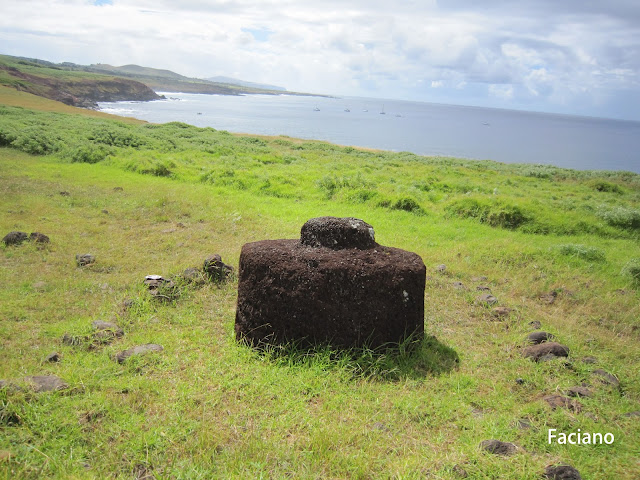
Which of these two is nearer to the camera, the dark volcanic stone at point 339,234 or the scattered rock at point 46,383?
the scattered rock at point 46,383

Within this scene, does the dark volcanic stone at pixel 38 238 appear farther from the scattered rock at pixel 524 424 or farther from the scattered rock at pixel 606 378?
the scattered rock at pixel 606 378

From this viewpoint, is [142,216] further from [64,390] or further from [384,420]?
[384,420]

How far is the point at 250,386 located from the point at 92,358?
82.0 inches

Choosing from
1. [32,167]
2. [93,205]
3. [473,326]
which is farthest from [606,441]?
[32,167]

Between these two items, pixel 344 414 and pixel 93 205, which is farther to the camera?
pixel 93 205

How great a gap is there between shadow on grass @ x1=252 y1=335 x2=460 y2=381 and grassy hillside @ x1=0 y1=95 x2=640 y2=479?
0.11 ft

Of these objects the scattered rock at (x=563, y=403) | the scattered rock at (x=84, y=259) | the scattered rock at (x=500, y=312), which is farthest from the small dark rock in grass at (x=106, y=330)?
the scattered rock at (x=500, y=312)

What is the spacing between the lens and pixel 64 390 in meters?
4.41

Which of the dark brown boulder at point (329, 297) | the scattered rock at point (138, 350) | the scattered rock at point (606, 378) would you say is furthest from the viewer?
the dark brown boulder at point (329, 297)

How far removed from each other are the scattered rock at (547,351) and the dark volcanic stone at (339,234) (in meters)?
2.62

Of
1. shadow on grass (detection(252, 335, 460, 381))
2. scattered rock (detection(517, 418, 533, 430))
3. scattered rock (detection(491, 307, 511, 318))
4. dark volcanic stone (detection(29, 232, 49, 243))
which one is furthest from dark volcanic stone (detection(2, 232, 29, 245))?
scattered rock (detection(517, 418, 533, 430))

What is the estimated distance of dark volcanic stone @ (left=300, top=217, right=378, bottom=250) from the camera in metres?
6.14

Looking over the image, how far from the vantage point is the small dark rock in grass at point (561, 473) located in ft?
11.3

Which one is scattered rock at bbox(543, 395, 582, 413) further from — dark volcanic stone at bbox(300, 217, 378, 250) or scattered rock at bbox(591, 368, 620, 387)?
dark volcanic stone at bbox(300, 217, 378, 250)
